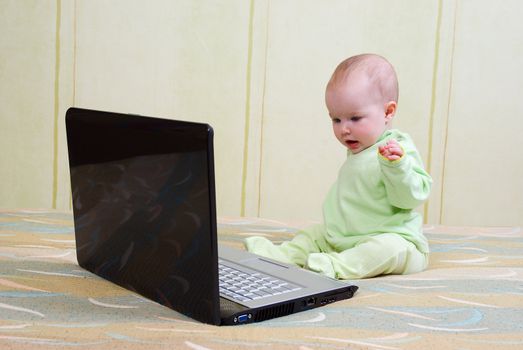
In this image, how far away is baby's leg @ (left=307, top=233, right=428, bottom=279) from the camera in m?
1.21

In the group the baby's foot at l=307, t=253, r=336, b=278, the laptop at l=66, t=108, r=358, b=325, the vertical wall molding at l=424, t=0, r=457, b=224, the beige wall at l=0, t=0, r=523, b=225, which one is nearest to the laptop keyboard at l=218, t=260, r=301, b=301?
the laptop at l=66, t=108, r=358, b=325

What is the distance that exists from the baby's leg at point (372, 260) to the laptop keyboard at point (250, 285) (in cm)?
17

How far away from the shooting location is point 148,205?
0.93 m

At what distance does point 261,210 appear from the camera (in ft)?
8.80

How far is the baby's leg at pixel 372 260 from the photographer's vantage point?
1.21 meters

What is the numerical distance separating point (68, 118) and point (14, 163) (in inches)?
66.1

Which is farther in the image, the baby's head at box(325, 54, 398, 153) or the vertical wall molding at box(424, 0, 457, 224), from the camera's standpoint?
the vertical wall molding at box(424, 0, 457, 224)

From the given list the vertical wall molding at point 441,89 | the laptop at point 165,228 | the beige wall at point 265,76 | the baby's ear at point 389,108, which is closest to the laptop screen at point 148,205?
the laptop at point 165,228

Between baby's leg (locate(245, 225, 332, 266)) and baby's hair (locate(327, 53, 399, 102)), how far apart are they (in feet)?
1.00

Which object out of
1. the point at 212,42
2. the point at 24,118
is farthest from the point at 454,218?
the point at 24,118

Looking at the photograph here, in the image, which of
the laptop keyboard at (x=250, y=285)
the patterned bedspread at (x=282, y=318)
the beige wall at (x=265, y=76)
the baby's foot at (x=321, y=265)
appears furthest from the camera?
the beige wall at (x=265, y=76)

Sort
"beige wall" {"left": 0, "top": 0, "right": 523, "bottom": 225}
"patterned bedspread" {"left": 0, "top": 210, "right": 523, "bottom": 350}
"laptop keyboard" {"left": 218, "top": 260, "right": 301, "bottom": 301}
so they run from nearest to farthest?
1. "patterned bedspread" {"left": 0, "top": 210, "right": 523, "bottom": 350}
2. "laptop keyboard" {"left": 218, "top": 260, "right": 301, "bottom": 301}
3. "beige wall" {"left": 0, "top": 0, "right": 523, "bottom": 225}

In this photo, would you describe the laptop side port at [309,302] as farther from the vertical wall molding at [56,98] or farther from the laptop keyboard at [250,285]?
the vertical wall molding at [56,98]

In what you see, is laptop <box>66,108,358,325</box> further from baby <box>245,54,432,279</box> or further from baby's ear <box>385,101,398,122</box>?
baby's ear <box>385,101,398,122</box>
